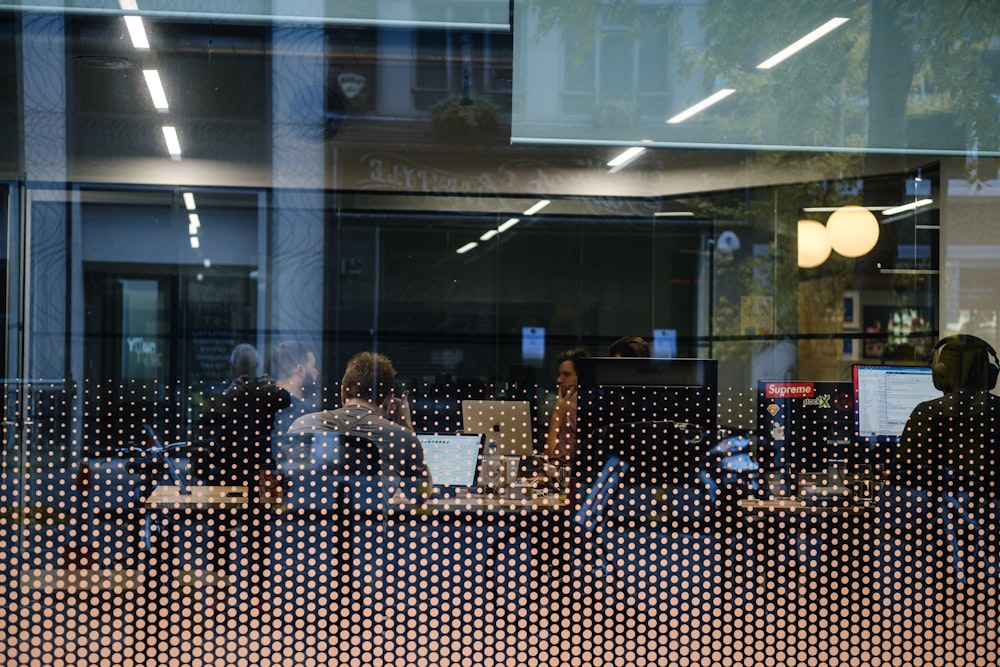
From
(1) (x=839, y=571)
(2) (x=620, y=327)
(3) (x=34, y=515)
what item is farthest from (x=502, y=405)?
(2) (x=620, y=327)

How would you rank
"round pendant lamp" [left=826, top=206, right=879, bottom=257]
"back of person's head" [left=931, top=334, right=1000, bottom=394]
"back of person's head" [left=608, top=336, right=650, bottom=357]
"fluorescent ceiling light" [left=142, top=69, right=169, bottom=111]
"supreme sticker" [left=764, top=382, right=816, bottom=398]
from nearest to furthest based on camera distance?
"supreme sticker" [left=764, top=382, right=816, bottom=398] < "back of person's head" [left=931, top=334, right=1000, bottom=394] < "back of person's head" [left=608, top=336, right=650, bottom=357] < "round pendant lamp" [left=826, top=206, right=879, bottom=257] < "fluorescent ceiling light" [left=142, top=69, right=169, bottom=111]

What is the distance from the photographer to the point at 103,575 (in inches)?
126

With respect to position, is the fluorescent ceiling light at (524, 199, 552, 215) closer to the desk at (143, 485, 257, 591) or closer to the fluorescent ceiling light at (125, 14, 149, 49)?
the fluorescent ceiling light at (125, 14, 149, 49)

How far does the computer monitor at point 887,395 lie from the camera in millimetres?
4473

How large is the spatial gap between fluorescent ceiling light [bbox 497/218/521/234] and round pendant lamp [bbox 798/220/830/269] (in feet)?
8.99

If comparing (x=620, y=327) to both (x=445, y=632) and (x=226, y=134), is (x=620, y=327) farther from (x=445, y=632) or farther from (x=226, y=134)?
(x=445, y=632)

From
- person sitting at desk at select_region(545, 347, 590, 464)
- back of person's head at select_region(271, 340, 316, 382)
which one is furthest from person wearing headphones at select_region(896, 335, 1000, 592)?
back of person's head at select_region(271, 340, 316, 382)

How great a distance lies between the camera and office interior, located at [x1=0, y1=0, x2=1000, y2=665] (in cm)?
325

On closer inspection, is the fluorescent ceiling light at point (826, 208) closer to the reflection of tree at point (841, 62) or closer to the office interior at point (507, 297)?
the office interior at point (507, 297)

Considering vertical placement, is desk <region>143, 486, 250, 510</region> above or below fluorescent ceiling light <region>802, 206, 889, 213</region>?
below

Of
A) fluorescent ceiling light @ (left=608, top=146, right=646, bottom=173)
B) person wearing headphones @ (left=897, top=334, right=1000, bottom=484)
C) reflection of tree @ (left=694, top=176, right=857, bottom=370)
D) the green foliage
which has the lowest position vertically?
person wearing headphones @ (left=897, top=334, right=1000, bottom=484)

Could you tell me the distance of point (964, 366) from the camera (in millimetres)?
4172

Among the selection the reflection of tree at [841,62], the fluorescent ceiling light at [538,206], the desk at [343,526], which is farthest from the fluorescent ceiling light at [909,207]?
the desk at [343,526]

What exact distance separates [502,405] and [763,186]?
26.6ft
